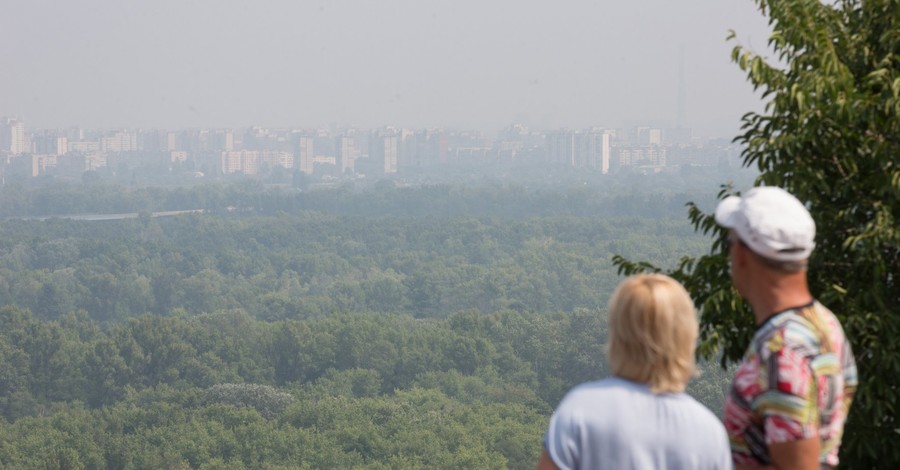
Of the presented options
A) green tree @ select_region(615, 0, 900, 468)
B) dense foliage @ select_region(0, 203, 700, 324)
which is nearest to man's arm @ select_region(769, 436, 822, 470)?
green tree @ select_region(615, 0, 900, 468)

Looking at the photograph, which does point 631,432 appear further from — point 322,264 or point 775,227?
point 322,264

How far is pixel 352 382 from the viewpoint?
5494cm

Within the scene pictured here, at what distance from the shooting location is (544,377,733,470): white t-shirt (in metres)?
1.97

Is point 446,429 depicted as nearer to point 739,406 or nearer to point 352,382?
point 352,382

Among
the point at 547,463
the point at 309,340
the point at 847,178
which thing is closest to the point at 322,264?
the point at 309,340

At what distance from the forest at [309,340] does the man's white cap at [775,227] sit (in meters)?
36.1

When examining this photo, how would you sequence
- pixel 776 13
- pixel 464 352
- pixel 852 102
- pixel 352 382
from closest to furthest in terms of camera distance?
pixel 852 102
pixel 776 13
pixel 352 382
pixel 464 352

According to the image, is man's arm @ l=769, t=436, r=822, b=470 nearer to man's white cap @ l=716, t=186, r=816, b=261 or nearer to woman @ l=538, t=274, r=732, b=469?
woman @ l=538, t=274, r=732, b=469

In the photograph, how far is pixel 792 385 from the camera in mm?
1953

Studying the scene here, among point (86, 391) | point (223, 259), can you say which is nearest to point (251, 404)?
point (86, 391)

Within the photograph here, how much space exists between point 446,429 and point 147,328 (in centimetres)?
2497

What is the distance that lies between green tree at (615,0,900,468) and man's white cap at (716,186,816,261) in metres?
2.25

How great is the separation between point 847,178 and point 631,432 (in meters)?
Result: 3.04

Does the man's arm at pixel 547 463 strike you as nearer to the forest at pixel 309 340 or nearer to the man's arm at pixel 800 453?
the man's arm at pixel 800 453
